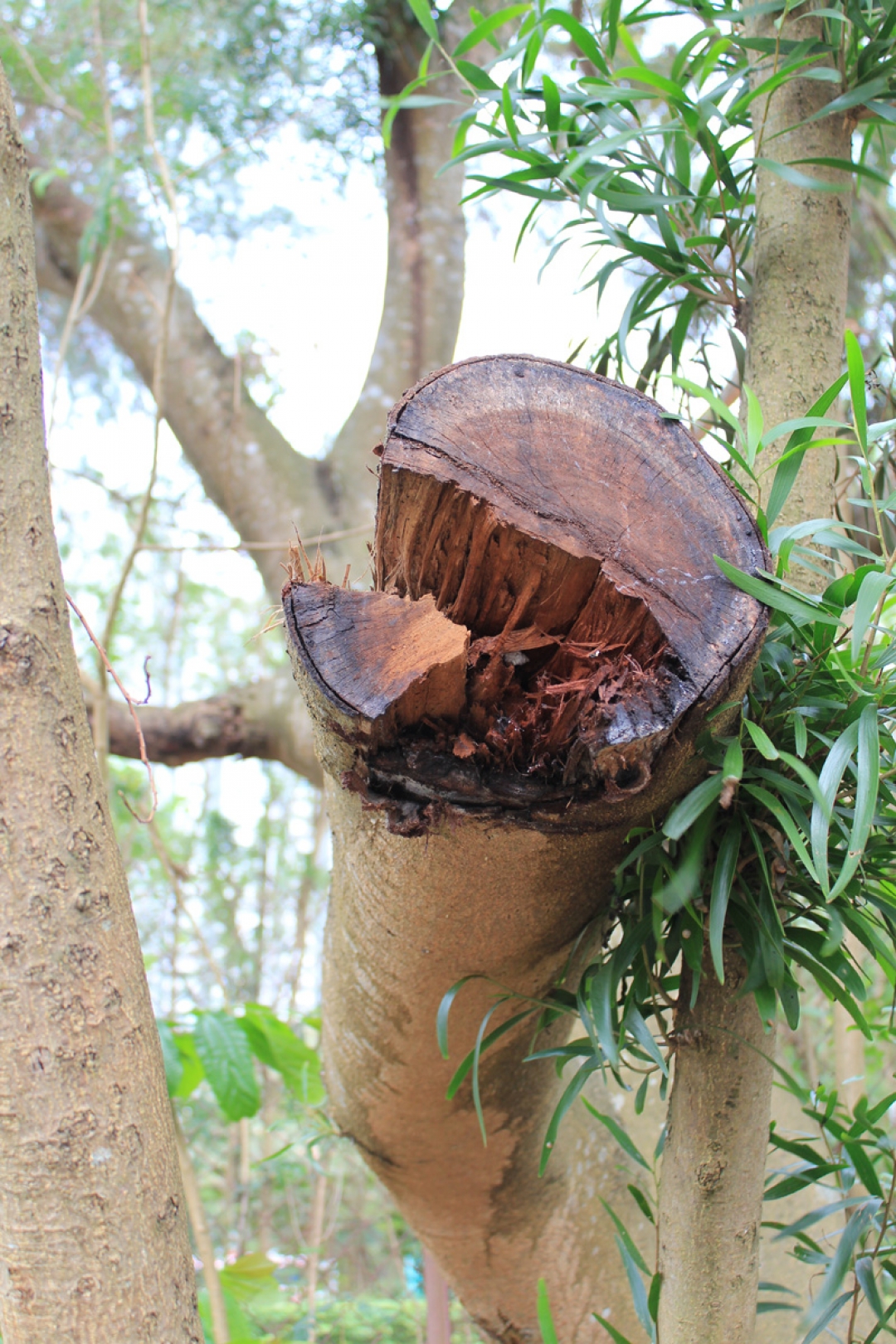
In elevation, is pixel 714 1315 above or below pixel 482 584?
below

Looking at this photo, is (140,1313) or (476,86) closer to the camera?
(140,1313)

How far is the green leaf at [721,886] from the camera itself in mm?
570

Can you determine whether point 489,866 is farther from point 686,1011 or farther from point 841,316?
point 841,316

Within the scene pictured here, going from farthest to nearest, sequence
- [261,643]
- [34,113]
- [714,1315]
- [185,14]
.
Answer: [261,643] → [34,113] → [185,14] → [714,1315]

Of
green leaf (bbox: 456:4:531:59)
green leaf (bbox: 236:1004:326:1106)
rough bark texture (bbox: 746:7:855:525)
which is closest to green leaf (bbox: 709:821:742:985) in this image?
rough bark texture (bbox: 746:7:855:525)

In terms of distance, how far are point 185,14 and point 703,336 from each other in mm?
1810

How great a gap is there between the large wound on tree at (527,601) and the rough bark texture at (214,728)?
51.8 inches

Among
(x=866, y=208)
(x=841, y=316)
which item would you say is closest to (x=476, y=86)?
(x=841, y=316)

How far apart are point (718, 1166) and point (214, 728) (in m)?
1.42

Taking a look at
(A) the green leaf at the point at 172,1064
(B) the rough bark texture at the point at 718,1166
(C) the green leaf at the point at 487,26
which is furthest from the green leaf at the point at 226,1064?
(C) the green leaf at the point at 487,26

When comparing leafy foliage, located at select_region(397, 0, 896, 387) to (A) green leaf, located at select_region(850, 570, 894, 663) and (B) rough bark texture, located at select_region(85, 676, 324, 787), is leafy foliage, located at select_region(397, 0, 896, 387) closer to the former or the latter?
(A) green leaf, located at select_region(850, 570, 894, 663)

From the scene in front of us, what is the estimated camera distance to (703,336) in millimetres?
1134

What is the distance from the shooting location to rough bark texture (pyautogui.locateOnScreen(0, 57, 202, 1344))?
531 mm

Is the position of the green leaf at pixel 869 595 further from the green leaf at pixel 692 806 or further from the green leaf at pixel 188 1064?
the green leaf at pixel 188 1064
